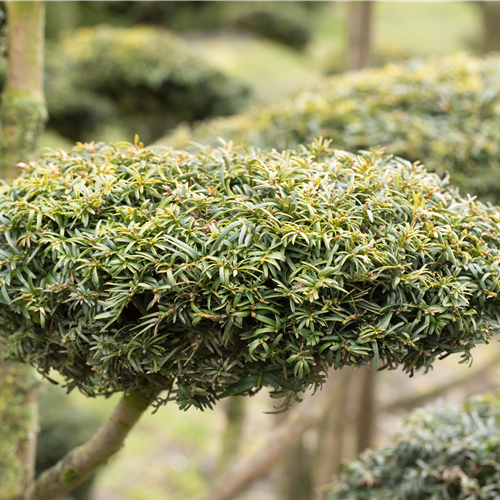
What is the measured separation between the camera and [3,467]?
113 inches

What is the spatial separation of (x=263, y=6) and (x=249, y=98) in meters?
5.10

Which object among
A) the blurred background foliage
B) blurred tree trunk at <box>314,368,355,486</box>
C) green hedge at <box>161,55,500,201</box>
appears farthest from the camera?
blurred tree trunk at <box>314,368,355,486</box>

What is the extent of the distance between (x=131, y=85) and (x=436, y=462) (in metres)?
7.87

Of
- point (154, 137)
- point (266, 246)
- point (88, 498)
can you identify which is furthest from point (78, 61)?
point (266, 246)

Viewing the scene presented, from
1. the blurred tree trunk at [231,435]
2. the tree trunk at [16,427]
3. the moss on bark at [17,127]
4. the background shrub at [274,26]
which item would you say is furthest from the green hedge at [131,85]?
the tree trunk at [16,427]

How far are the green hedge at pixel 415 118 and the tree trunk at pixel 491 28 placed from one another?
8.11m

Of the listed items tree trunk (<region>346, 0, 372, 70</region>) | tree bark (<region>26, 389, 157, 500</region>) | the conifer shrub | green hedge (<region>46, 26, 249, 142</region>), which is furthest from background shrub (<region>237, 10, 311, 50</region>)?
tree bark (<region>26, 389, 157, 500</region>)

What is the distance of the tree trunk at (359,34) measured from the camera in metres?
5.80

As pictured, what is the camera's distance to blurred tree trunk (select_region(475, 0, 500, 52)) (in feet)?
36.1

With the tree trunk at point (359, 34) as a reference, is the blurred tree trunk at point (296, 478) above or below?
below

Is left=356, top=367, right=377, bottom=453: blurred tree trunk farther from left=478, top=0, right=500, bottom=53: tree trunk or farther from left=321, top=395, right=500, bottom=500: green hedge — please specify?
left=478, top=0, right=500, bottom=53: tree trunk

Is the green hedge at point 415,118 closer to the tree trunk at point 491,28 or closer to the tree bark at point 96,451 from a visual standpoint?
the tree bark at point 96,451

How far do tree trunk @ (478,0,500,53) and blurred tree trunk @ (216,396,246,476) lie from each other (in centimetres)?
967

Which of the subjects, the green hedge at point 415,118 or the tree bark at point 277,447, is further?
the tree bark at point 277,447
